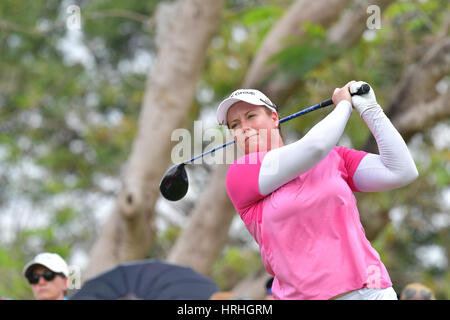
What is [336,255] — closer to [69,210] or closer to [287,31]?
[287,31]

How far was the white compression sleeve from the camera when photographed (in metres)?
2.00

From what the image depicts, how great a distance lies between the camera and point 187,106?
321 inches

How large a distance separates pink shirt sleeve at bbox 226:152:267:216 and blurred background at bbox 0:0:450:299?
17.0 ft

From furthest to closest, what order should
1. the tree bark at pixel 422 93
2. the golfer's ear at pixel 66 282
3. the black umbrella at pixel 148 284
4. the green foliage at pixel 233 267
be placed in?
the green foliage at pixel 233 267
the tree bark at pixel 422 93
the black umbrella at pixel 148 284
the golfer's ear at pixel 66 282

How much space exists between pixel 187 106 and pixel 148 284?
3411 mm

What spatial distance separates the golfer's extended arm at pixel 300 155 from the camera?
5.95 ft

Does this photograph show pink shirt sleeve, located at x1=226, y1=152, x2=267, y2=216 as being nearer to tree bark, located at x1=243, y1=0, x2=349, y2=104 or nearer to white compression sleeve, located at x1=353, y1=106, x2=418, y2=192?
white compression sleeve, located at x1=353, y1=106, x2=418, y2=192

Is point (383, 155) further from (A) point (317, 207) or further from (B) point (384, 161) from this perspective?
(A) point (317, 207)

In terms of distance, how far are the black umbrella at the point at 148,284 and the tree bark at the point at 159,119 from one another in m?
2.42

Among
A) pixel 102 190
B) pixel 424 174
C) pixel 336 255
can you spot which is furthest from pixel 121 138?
pixel 336 255

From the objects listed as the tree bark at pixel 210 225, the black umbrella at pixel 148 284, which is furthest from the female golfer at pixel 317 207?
the tree bark at pixel 210 225

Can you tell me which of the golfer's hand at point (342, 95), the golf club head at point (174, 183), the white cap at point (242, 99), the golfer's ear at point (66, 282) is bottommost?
the golf club head at point (174, 183)

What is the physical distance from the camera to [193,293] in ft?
16.8

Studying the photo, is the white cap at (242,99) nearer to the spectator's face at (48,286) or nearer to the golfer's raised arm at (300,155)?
the golfer's raised arm at (300,155)
